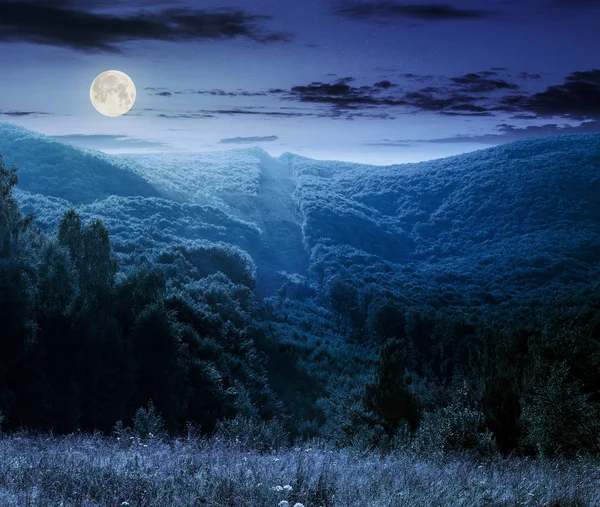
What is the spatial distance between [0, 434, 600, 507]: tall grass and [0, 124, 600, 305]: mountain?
219 ft

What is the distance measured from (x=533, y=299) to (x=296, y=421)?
3346 inches

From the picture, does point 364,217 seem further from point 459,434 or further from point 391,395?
point 459,434

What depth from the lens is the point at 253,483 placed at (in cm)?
620

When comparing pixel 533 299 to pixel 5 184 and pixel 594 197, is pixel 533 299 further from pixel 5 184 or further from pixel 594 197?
pixel 5 184

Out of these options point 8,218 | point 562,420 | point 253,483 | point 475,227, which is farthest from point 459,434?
point 475,227

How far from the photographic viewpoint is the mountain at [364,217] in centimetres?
10750

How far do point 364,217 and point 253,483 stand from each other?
172 metres

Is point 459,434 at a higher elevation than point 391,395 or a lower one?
higher

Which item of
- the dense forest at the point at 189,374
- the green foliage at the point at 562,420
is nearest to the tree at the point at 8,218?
the dense forest at the point at 189,374

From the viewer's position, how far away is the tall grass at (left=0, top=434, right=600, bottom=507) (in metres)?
5.78

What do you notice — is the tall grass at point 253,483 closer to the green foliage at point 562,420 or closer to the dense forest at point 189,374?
the dense forest at point 189,374

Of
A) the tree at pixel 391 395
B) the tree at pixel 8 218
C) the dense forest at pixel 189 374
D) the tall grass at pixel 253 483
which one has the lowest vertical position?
Answer: the tree at pixel 391 395

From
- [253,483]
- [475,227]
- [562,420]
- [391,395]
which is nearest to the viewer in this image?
[253,483]

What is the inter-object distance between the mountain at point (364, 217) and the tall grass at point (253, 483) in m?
66.8
